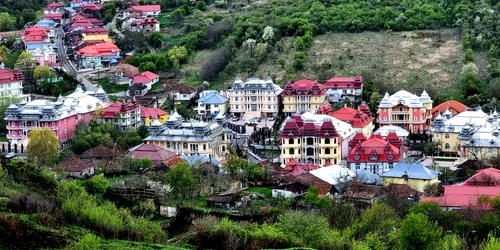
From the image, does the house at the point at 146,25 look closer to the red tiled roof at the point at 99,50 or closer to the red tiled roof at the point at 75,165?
the red tiled roof at the point at 99,50

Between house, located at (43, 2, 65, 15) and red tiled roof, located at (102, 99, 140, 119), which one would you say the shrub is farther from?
house, located at (43, 2, 65, 15)

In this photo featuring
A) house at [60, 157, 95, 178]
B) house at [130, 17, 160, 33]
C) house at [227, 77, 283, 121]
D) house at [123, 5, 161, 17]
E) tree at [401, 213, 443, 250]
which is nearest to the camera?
tree at [401, 213, 443, 250]

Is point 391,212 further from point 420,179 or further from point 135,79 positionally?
point 135,79

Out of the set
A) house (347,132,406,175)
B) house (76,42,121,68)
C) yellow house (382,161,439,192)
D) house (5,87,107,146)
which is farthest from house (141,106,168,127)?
yellow house (382,161,439,192)

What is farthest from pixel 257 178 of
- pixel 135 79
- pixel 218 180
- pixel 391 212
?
pixel 135 79

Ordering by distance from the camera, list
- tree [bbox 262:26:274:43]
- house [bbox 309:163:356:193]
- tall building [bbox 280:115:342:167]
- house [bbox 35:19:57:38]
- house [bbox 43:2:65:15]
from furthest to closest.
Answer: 1. house [bbox 43:2:65:15]
2. house [bbox 35:19:57:38]
3. tree [bbox 262:26:274:43]
4. tall building [bbox 280:115:342:167]
5. house [bbox 309:163:356:193]
